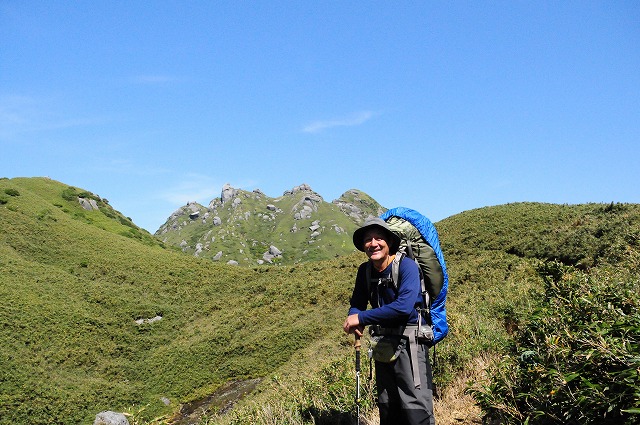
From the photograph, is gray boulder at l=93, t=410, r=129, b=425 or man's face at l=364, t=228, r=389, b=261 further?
gray boulder at l=93, t=410, r=129, b=425

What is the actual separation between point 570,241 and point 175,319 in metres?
27.6

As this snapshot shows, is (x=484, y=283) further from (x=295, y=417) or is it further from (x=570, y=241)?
(x=295, y=417)

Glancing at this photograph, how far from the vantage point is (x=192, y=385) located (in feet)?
70.2

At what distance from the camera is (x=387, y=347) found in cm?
401

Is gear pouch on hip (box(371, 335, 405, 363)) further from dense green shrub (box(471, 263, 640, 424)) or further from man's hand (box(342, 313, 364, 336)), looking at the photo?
dense green shrub (box(471, 263, 640, 424))

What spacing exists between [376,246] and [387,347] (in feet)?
3.34

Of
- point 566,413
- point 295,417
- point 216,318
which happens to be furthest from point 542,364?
point 216,318

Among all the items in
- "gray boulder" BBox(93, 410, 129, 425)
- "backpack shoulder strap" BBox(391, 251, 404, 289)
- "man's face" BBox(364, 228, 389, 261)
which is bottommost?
"gray boulder" BBox(93, 410, 129, 425)

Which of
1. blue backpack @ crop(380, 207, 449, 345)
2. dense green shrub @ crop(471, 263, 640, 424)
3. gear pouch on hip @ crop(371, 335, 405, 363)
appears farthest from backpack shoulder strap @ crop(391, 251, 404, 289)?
dense green shrub @ crop(471, 263, 640, 424)

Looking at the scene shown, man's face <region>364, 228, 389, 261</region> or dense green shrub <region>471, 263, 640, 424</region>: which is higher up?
man's face <region>364, 228, 389, 261</region>

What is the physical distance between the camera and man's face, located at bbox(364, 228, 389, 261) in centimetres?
425

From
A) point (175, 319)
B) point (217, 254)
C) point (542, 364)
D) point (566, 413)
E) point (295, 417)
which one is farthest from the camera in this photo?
point (217, 254)

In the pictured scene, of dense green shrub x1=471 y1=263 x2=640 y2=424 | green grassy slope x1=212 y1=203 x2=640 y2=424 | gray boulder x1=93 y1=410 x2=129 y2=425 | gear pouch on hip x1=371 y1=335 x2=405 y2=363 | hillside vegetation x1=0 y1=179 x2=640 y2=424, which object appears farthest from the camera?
gray boulder x1=93 y1=410 x2=129 y2=425

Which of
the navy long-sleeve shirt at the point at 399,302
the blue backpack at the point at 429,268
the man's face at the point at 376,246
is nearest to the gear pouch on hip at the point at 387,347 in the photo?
the navy long-sleeve shirt at the point at 399,302
